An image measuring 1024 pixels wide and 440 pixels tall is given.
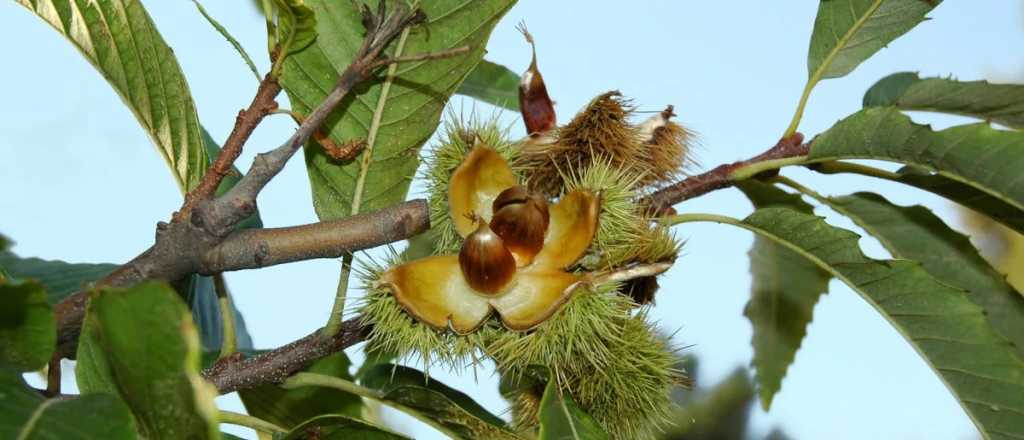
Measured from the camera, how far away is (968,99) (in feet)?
5.17

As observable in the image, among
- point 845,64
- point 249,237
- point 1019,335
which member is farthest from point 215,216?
point 1019,335

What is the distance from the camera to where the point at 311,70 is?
4.73 ft

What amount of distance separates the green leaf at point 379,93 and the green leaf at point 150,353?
512 millimetres

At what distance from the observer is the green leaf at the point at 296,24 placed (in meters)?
1.27

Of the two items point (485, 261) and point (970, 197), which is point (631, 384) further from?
point (970, 197)

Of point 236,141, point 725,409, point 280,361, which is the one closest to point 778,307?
point 725,409

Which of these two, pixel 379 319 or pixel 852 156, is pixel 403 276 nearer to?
pixel 379 319

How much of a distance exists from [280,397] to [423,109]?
0.56 metres

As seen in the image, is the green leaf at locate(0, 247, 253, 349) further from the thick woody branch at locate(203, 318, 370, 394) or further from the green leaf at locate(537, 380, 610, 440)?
the green leaf at locate(537, 380, 610, 440)

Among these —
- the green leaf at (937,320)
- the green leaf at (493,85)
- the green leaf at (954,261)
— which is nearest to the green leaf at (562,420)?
the green leaf at (937,320)

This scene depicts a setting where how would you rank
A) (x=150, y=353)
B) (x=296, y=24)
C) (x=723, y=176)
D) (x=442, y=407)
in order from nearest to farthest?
(x=150, y=353) → (x=296, y=24) → (x=442, y=407) → (x=723, y=176)

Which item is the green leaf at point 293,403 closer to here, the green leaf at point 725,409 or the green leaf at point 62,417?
the green leaf at point 62,417

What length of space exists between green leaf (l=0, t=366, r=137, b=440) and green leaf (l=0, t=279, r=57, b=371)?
0.18 feet

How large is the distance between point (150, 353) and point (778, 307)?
1.44 metres
